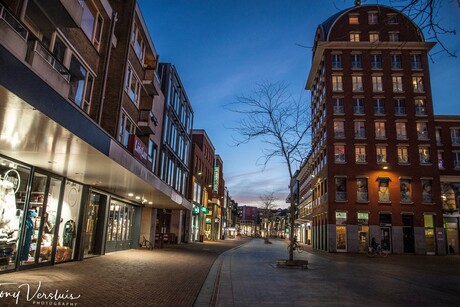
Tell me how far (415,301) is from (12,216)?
502 inches

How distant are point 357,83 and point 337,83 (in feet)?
8.00

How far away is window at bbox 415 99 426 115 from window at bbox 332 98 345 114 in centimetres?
881

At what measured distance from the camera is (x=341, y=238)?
131 feet

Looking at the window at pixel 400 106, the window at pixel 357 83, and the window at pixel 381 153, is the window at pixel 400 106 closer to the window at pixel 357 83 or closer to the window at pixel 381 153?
the window at pixel 357 83

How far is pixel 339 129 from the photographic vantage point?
43.3m

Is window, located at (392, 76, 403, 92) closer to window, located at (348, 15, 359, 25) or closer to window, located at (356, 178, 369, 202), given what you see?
window, located at (348, 15, 359, 25)

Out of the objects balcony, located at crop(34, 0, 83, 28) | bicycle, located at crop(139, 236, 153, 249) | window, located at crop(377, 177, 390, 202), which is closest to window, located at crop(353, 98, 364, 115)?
window, located at crop(377, 177, 390, 202)

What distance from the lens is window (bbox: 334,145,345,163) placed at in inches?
1666

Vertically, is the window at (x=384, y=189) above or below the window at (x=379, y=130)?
below

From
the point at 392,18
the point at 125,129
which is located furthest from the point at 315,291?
the point at 125,129

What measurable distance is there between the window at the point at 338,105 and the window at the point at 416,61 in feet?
33.1

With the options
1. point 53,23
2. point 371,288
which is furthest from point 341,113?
point 53,23

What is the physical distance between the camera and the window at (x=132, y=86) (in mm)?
21023

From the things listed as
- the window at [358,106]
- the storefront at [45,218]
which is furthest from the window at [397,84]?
the storefront at [45,218]
